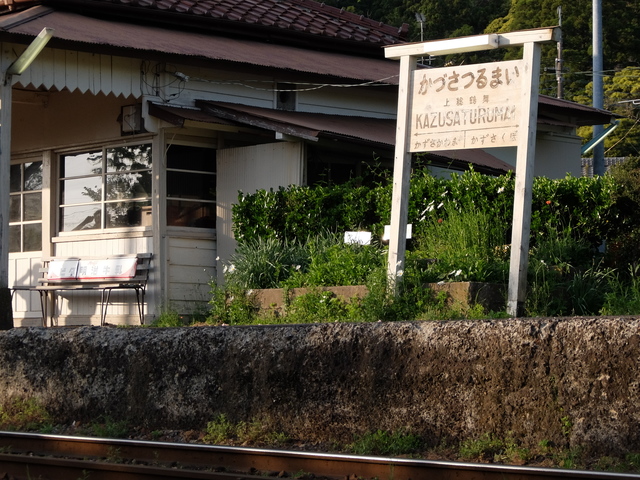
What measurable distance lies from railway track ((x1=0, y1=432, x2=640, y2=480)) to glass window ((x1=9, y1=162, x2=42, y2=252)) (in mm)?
8902

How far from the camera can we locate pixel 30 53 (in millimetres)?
11867

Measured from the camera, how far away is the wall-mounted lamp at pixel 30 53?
11.6m

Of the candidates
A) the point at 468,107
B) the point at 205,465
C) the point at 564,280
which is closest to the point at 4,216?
the point at 468,107

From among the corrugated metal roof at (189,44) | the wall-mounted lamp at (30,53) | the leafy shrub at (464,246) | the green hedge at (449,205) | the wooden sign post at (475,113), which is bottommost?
the leafy shrub at (464,246)

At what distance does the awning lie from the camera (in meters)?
13.5

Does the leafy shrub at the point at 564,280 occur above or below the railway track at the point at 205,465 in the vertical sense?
above

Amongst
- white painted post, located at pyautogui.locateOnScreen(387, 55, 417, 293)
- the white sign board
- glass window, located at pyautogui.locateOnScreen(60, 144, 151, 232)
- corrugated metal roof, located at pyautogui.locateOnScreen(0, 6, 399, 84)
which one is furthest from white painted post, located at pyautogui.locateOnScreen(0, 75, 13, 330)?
white painted post, located at pyautogui.locateOnScreen(387, 55, 417, 293)

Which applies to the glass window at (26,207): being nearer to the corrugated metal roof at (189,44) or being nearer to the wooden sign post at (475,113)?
the corrugated metal roof at (189,44)

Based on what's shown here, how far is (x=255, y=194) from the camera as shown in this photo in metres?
13.5

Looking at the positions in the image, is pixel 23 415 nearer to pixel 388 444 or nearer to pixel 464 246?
pixel 388 444

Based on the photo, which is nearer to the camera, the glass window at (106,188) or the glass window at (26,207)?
the glass window at (106,188)

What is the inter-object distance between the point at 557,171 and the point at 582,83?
30.1m

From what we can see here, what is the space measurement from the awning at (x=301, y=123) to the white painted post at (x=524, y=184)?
451 centimetres

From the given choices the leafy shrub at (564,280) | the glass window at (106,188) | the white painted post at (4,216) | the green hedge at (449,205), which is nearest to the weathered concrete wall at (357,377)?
the leafy shrub at (564,280)
